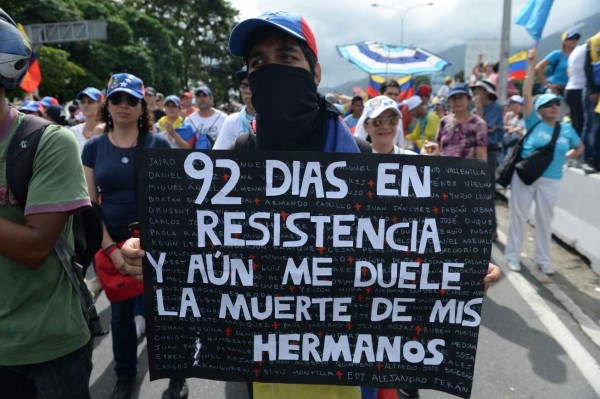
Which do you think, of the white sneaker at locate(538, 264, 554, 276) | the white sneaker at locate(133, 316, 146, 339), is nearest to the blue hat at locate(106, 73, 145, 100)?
the white sneaker at locate(133, 316, 146, 339)

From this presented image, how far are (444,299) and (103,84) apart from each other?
114 ft

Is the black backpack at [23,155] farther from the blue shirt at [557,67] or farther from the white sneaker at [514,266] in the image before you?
the blue shirt at [557,67]

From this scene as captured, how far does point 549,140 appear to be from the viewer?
5012 millimetres

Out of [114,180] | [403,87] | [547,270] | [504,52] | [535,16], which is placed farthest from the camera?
[403,87]

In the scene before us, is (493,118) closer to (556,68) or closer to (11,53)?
(556,68)

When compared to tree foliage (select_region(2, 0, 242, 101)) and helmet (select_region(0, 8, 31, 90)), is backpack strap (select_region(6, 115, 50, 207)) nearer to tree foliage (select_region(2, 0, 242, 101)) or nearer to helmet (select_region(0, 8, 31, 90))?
helmet (select_region(0, 8, 31, 90))

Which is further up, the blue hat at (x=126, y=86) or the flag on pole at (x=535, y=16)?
the flag on pole at (x=535, y=16)

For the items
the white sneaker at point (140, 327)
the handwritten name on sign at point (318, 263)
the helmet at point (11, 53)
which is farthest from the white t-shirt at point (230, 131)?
the handwritten name on sign at point (318, 263)

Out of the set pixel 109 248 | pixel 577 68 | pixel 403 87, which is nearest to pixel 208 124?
pixel 109 248

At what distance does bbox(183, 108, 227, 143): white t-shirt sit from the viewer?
6.07 m

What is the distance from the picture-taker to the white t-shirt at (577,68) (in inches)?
257

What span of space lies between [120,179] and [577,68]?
276 inches

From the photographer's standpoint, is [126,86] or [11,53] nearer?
[11,53]

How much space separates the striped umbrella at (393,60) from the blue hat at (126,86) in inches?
361
